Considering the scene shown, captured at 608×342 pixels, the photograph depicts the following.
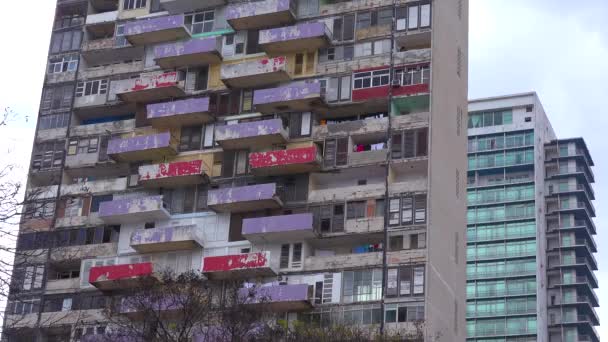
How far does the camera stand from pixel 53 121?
77125mm

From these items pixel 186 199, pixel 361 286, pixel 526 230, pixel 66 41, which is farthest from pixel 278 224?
pixel 526 230

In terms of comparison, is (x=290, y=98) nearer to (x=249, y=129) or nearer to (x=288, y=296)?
(x=249, y=129)

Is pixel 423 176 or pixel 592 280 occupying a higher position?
pixel 592 280

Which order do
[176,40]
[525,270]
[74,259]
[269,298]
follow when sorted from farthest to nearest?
[525,270], [176,40], [74,259], [269,298]

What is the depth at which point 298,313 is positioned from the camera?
6444 centimetres

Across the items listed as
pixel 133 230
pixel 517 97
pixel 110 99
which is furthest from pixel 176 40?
pixel 517 97

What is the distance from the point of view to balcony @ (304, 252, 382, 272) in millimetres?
64250

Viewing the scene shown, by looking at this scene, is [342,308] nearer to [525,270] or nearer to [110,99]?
[110,99]

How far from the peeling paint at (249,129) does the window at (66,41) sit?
49.3 feet

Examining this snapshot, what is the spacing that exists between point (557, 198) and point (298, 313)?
81.0 metres

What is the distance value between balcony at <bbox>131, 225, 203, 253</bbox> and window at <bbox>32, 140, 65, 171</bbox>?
9579 mm

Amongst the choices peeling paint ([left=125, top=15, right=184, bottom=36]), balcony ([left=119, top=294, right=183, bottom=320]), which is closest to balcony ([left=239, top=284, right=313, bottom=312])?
balcony ([left=119, top=294, right=183, bottom=320])

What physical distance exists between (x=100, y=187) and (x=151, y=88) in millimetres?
7126

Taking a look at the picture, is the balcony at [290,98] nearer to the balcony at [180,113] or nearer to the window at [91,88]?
the balcony at [180,113]
